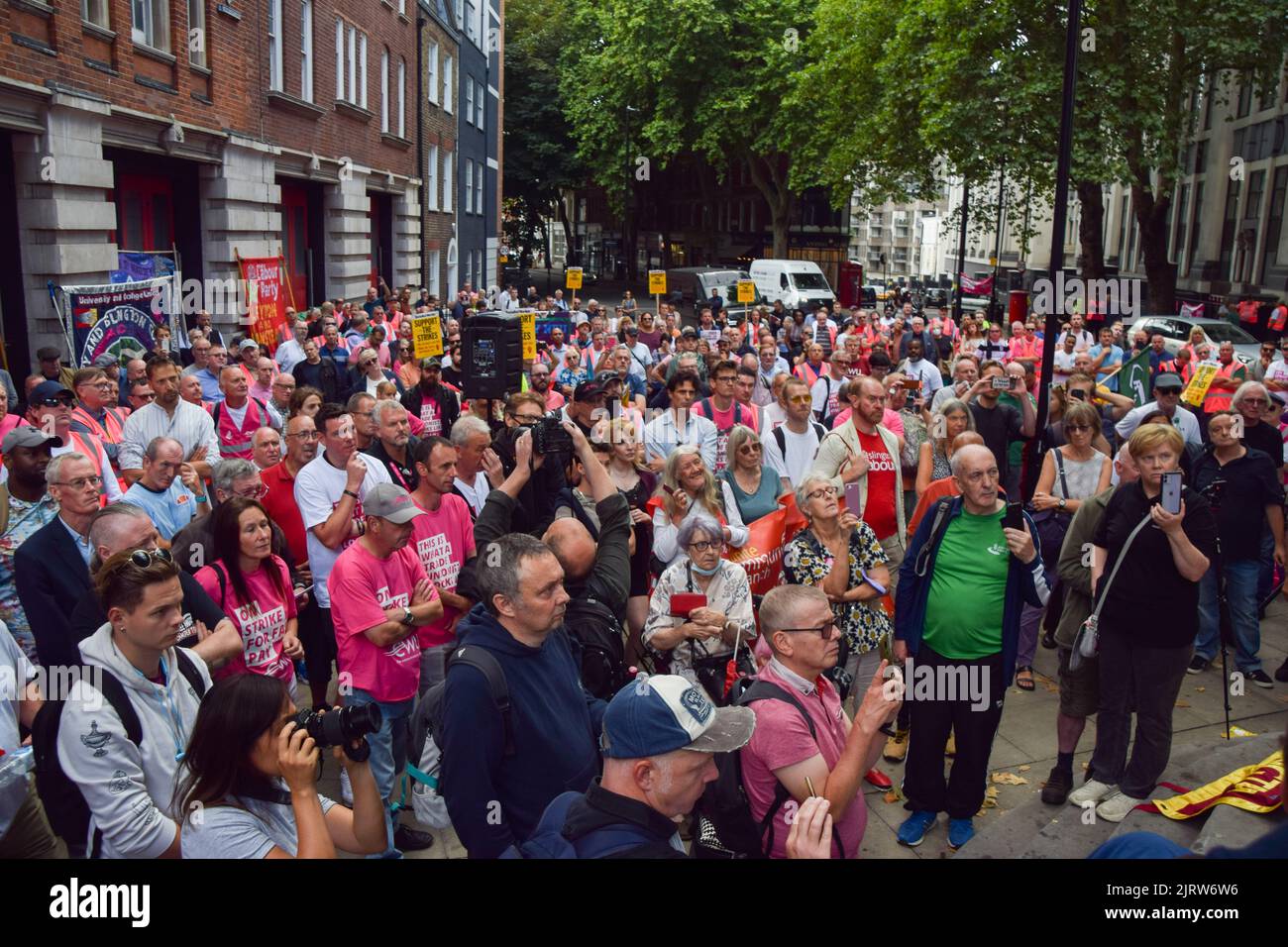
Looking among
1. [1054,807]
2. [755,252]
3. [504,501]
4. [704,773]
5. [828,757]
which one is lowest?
[1054,807]

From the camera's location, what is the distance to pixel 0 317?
441 inches

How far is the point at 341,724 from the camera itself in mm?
2799

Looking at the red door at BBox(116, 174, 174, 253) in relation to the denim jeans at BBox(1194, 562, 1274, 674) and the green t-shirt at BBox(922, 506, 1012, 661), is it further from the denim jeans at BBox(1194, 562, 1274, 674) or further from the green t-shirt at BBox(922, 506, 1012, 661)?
the denim jeans at BBox(1194, 562, 1274, 674)

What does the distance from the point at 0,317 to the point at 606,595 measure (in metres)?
10.1

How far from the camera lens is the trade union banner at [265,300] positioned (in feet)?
46.5

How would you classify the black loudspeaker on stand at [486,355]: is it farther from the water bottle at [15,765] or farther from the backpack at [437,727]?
the water bottle at [15,765]

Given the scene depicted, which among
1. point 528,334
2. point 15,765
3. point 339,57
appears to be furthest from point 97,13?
point 15,765

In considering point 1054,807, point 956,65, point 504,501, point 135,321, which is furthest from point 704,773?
point 956,65

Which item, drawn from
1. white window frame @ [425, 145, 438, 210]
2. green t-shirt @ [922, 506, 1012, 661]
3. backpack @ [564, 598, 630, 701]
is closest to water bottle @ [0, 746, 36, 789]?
backpack @ [564, 598, 630, 701]

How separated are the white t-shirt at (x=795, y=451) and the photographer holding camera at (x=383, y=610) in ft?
10.6

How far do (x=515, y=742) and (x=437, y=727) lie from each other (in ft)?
0.86

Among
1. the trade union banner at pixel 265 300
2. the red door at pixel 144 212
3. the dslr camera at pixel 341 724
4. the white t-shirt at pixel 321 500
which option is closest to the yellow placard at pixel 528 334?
the trade union banner at pixel 265 300

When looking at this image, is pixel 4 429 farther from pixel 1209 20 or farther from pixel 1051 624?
pixel 1209 20

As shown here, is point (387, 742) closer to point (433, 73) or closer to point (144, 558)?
point (144, 558)
